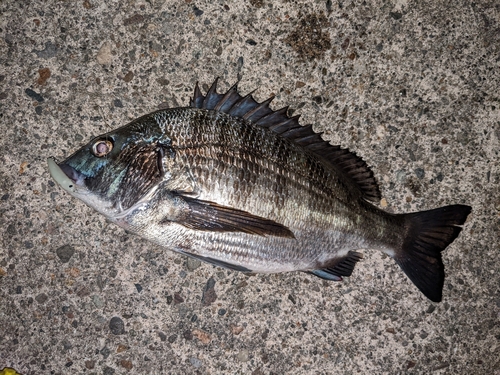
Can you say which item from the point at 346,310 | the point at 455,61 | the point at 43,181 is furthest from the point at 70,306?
the point at 455,61

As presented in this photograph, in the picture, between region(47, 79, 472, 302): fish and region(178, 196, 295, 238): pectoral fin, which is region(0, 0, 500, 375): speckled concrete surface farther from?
region(178, 196, 295, 238): pectoral fin

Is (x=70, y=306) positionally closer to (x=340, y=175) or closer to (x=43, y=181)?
(x=43, y=181)

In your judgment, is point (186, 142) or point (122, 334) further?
point (122, 334)

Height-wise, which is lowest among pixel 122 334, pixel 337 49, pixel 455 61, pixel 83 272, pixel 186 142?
pixel 122 334

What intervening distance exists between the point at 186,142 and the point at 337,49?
124 cm

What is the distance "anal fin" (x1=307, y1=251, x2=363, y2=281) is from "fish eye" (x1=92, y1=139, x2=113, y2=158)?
130cm

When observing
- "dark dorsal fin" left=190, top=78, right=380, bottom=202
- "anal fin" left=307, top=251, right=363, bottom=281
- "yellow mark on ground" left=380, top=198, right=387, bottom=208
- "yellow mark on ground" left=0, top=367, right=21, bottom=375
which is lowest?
"yellow mark on ground" left=0, top=367, right=21, bottom=375

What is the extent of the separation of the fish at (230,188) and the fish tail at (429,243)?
0.47 ft

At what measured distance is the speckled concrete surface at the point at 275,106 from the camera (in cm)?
235

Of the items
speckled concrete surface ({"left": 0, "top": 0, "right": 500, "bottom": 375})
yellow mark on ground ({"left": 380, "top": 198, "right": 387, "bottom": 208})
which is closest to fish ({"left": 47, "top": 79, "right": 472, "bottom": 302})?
yellow mark on ground ({"left": 380, "top": 198, "right": 387, "bottom": 208})

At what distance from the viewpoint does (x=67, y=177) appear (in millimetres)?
1829

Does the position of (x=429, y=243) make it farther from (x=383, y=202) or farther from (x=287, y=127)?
(x=287, y=127)

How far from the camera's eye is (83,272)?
2.37 m

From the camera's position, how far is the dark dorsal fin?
2.07 metres
